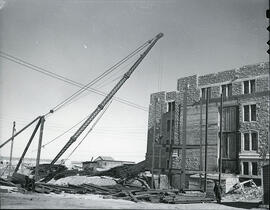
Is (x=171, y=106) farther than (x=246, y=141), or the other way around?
(x=171, y=106)

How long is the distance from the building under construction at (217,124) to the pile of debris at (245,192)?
1.25 meters

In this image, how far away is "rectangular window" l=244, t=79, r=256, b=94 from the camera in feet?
108

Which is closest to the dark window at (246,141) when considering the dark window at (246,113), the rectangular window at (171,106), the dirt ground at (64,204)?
the dark window at (246,113)

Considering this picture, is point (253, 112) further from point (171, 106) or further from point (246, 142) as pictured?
point (171, 106)

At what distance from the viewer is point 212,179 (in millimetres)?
29766

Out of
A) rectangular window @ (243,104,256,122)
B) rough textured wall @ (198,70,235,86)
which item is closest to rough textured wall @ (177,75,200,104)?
rough textured wall @ (198,70,235,86)

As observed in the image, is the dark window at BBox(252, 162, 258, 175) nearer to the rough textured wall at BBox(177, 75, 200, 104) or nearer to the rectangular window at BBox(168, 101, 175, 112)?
the rough textured wall at BBox(177, 75, 200, 104)

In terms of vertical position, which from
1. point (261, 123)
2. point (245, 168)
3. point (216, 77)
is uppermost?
point (216, 77)

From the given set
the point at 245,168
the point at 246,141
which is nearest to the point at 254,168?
the point at 245,168

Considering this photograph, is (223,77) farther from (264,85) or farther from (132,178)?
(132,178)

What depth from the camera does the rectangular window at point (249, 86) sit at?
32.8 m

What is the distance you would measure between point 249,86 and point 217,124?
5.51m

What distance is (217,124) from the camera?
34938mm

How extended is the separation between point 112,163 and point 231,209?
4248 centimetres
